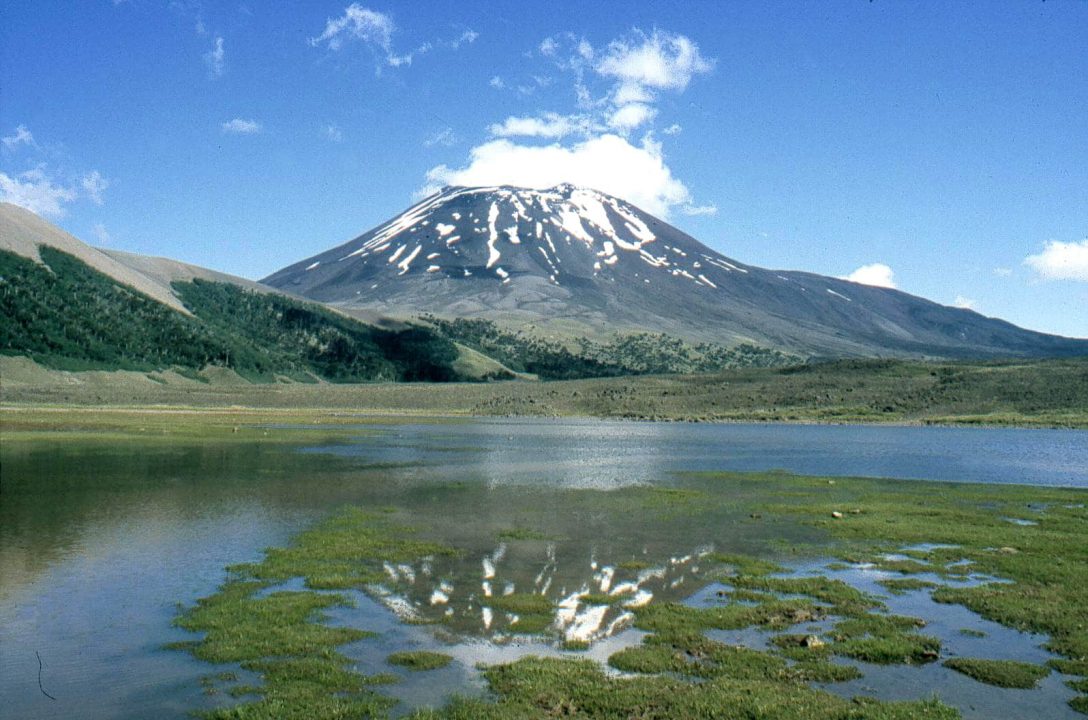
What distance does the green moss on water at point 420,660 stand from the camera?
15289mm

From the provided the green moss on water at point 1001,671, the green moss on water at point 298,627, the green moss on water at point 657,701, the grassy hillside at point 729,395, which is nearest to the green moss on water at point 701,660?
→ the green moss on water at point 657,701

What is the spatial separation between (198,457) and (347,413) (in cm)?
9648

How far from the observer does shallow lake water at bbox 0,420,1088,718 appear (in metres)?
14.6

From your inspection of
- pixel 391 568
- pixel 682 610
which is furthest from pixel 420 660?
pixel 391 568

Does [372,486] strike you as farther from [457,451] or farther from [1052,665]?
[1052,665]

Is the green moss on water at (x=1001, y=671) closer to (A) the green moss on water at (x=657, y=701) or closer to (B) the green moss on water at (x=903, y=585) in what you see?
(A) the green moss on water at (x=657, y=701)

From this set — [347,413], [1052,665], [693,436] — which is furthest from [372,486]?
[347,413]

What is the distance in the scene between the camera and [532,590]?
21234 millimetres

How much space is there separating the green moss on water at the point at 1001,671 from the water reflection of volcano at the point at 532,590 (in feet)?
22.5

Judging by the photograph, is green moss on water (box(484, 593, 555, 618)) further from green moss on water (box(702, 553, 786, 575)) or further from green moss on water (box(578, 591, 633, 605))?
green moss on water (box(702, 553, 786, 575))

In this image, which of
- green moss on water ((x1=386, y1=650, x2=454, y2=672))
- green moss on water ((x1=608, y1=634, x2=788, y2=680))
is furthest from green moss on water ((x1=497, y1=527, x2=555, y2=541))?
green moss on water ((x1=386, y1=650, x2=454, y2=672))

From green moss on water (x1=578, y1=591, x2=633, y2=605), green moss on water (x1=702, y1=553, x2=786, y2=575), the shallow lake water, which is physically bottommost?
the shallow lake water

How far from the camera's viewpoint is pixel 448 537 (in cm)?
2883

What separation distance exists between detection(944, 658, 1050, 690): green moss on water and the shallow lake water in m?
0.34
